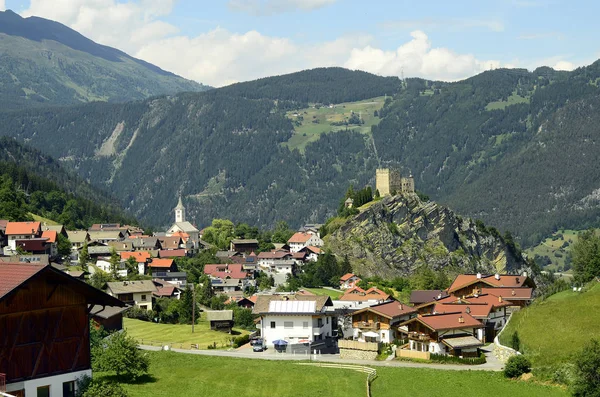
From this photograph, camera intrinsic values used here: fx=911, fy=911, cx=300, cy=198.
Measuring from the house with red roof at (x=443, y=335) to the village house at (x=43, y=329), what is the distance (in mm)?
39140

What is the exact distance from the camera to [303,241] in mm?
177875

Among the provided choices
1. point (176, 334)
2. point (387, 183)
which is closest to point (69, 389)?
point (176, 334)

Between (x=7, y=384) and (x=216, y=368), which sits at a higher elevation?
(x=7, y=384)

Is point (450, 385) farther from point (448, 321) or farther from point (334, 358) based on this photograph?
point (448, 321)

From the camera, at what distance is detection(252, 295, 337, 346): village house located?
71.5 meters

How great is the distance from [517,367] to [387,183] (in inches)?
5453

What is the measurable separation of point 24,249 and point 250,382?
3039 inches

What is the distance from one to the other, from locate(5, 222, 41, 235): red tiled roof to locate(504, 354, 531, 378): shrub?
85939 mm

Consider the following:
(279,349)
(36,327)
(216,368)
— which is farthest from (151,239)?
(36,327)

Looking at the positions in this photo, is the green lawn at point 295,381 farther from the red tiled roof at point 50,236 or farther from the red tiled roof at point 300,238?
the red tiled roof at point 300,238

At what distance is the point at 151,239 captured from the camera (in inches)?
6230

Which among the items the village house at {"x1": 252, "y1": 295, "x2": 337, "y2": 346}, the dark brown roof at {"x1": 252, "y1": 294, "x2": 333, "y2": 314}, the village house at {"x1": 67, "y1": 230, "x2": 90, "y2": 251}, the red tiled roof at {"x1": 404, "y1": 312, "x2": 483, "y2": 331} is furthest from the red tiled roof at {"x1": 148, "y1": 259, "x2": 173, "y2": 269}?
the red tiled roof at {"x1": 404, "y1": 312, "x2": 483, "y2": 331}

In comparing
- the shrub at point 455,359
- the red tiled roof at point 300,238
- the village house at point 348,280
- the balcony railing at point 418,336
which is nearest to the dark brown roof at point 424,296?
the balcony railing at point 418,336

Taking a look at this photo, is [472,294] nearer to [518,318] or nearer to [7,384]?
[518,318]
